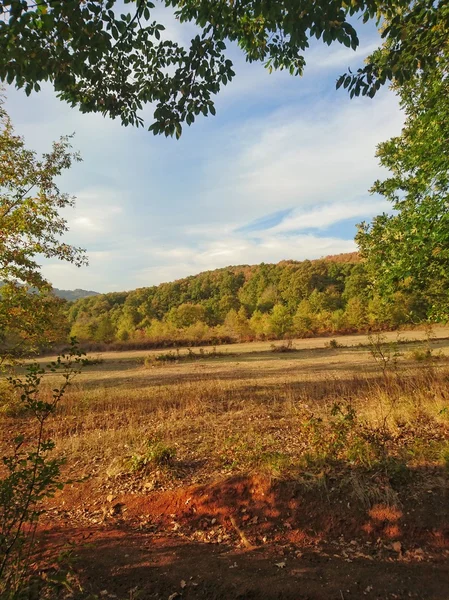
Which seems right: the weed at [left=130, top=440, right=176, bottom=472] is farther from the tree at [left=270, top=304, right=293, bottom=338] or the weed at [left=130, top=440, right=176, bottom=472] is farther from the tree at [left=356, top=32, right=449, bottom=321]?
the tree at [left=270, top=304, right=293, bottom=338]

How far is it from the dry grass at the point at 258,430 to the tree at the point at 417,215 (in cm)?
248

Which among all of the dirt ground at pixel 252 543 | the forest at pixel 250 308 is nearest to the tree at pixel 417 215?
the forest at pixel 250 308

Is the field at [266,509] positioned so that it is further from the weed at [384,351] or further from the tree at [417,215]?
the tree at [417,215]

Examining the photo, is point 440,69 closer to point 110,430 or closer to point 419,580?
point 419,580

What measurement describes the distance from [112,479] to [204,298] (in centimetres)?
10998

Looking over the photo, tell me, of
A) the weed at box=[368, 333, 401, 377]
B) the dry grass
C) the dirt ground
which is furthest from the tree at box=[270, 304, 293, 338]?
the dirt ground

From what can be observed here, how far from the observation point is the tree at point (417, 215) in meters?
6.83

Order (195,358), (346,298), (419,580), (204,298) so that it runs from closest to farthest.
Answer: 1. (419,580)
2. (195,358)
3. (346,298)
4. (204,298)

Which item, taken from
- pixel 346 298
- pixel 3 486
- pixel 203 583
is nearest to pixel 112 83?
pixel 3 486

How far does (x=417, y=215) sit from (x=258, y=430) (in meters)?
5.50

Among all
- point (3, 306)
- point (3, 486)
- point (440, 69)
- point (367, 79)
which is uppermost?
point (440, 69)

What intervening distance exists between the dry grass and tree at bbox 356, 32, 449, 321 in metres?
2.48

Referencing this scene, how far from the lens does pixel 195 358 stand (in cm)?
3638

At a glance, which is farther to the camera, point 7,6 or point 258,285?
point 258,285
